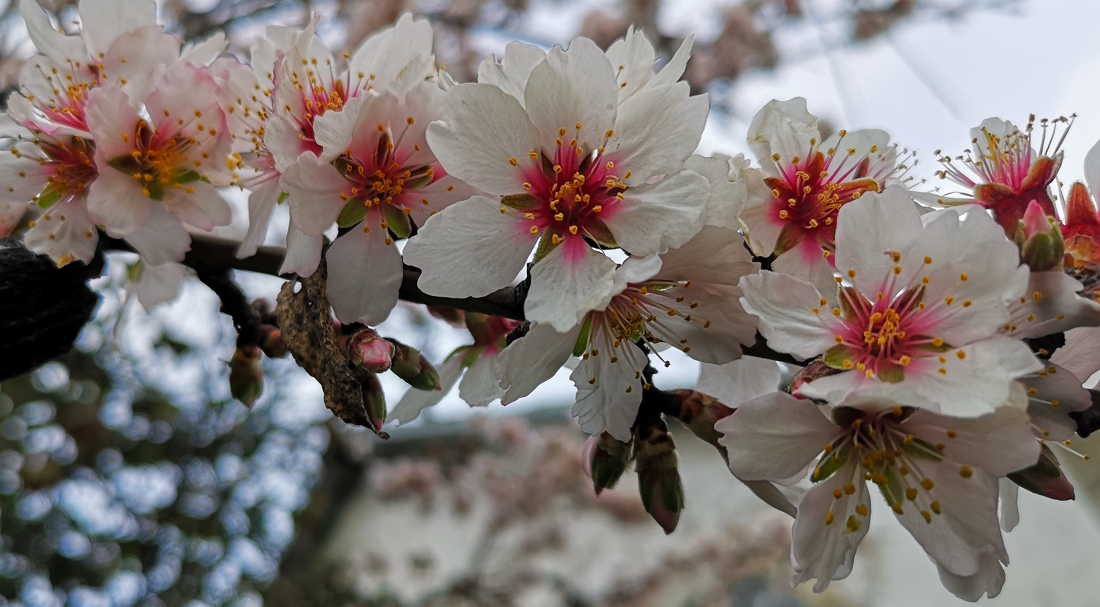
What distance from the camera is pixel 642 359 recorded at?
693mm

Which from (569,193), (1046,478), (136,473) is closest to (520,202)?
(569,193)

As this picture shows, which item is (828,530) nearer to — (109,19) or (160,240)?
(160,240)

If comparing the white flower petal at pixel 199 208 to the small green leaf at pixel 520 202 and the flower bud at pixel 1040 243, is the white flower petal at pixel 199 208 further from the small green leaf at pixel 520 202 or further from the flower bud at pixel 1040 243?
the flower bud at pixel 1040 243

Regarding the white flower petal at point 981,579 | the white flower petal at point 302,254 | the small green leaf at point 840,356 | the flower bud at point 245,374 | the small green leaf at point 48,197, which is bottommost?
the flower bud at point 245,374

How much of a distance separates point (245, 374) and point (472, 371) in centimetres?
23

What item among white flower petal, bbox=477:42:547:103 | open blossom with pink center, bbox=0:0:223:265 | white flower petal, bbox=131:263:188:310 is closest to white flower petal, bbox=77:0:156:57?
open blossom with pink center, bbox=0:0:223:265

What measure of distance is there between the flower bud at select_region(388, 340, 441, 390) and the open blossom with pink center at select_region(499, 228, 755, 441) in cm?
Result: 10

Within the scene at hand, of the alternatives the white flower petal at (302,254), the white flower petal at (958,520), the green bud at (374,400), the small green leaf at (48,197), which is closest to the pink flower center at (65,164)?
the small green leaf at (48,197)

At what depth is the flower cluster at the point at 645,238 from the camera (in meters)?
0.60

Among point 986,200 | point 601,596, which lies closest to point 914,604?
point 601,596

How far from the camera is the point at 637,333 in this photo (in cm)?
70

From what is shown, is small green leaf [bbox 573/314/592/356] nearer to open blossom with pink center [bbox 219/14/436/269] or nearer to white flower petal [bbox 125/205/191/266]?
open blossom with pink center [bbox 219/14/436/269]

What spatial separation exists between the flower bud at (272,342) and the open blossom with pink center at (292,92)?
101mm

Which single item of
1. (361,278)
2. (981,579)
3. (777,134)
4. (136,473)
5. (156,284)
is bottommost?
(136,473)
